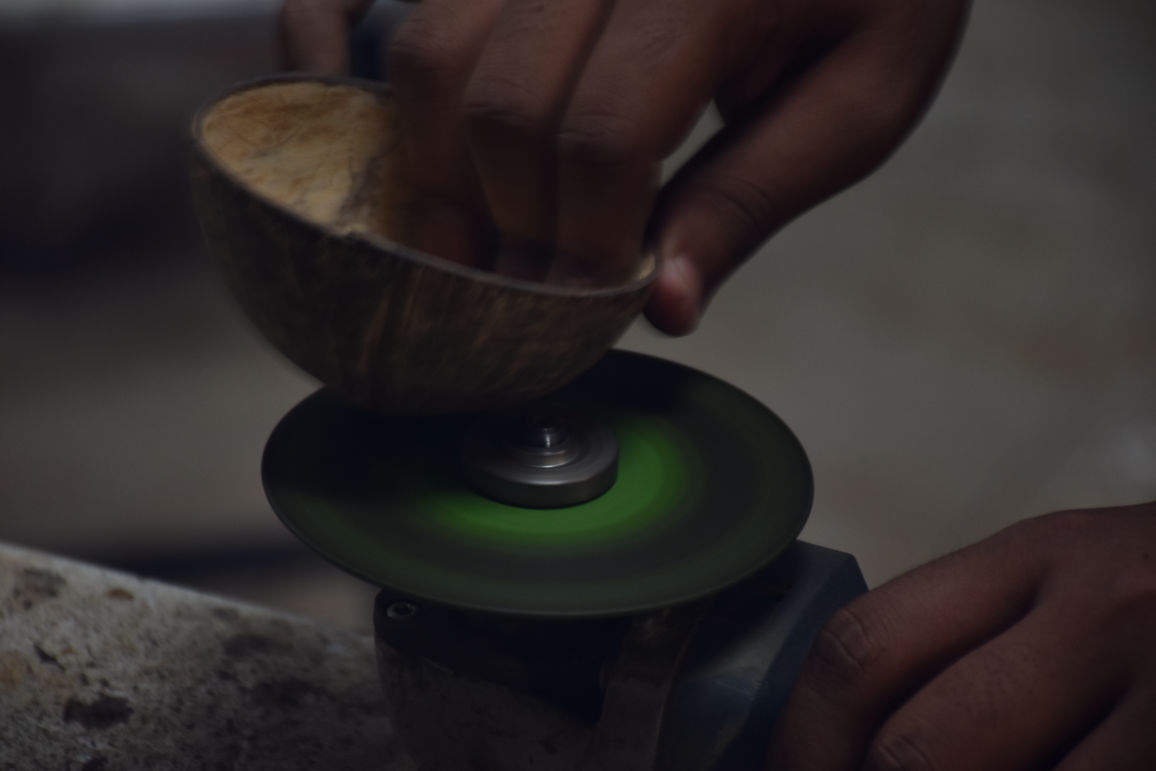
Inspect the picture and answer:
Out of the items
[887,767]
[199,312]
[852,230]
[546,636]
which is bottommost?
[199,312]

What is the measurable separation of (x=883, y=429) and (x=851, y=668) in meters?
1.64

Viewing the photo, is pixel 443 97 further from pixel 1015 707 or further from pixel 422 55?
pixel 1015 707

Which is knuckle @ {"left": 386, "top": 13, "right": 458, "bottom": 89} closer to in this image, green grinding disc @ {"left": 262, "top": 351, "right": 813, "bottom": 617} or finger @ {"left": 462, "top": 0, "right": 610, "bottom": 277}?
finger @ {"left": 462, "top": 0, "right": 610, "bottom": 277}

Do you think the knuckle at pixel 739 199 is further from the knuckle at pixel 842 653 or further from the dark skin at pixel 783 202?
the knuckle at pixel 842 653

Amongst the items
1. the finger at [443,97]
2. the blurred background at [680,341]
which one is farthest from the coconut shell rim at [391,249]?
the blurred background at [680,341]

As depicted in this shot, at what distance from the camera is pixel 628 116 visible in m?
0.73

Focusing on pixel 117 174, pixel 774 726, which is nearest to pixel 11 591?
pixel 774 726

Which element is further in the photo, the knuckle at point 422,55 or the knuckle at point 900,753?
the knuckle at point 422,55

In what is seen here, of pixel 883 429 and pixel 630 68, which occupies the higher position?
pixel 630 68

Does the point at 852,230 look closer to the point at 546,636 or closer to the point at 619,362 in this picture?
the point at 619,362

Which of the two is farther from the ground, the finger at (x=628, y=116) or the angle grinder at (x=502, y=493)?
the finger at (x=628, y=116)

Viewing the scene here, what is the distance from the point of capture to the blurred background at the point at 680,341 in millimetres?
2043

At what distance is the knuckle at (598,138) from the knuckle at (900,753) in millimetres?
346

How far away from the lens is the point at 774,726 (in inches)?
29.5
